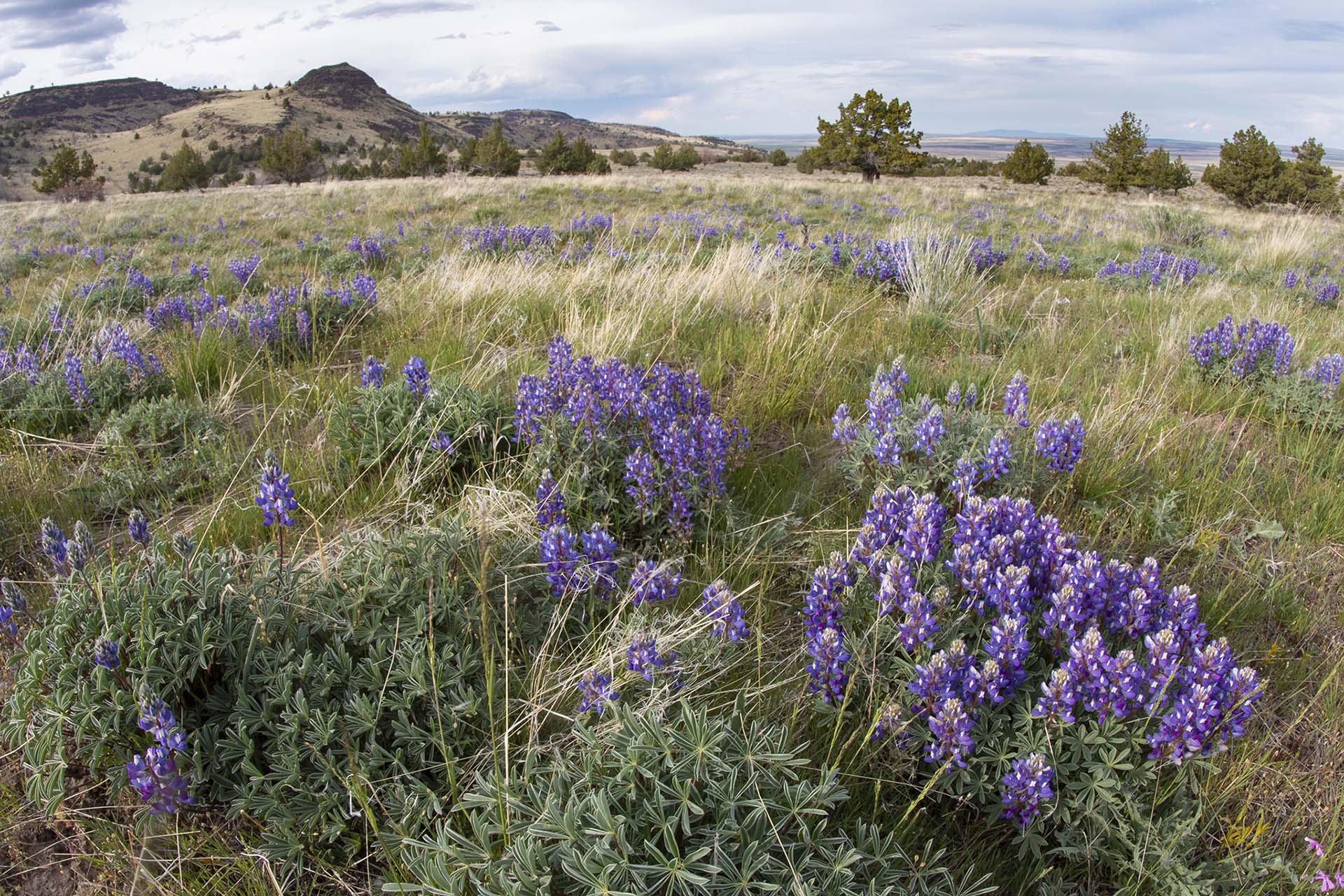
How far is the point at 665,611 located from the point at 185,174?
180 ft

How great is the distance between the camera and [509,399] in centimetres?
374

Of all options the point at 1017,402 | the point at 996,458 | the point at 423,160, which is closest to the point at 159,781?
the point at 996,458

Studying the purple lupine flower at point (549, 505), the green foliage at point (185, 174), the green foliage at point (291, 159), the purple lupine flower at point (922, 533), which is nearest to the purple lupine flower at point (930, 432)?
the purple lupine flower at point (922, 533)

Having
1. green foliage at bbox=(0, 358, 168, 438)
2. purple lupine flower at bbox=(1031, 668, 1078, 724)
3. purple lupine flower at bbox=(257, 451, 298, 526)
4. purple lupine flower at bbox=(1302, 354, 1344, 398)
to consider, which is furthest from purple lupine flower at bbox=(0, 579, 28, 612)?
purple lupine flower at bbox=(1302, 354, 1344, 398)

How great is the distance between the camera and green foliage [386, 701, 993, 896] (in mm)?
1445

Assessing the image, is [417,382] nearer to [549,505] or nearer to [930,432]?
[549,505]

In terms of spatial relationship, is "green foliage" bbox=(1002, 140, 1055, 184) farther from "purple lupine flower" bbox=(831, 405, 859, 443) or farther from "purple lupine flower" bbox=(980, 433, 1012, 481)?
"purple lupine flower" bbox=(980, 433, 1012, 481)

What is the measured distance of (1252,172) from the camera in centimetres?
3647

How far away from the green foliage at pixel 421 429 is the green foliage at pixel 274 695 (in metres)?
1.16

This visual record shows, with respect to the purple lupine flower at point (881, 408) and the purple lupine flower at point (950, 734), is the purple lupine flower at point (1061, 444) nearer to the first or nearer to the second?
the purple lupine flower at point (881, 408)

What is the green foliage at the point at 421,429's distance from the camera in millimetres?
3328

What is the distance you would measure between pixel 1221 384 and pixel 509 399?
4380 millimetres

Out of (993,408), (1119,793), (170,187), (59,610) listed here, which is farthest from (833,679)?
(170,187)

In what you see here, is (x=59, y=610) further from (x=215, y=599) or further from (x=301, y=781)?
(x=301, y=781)
